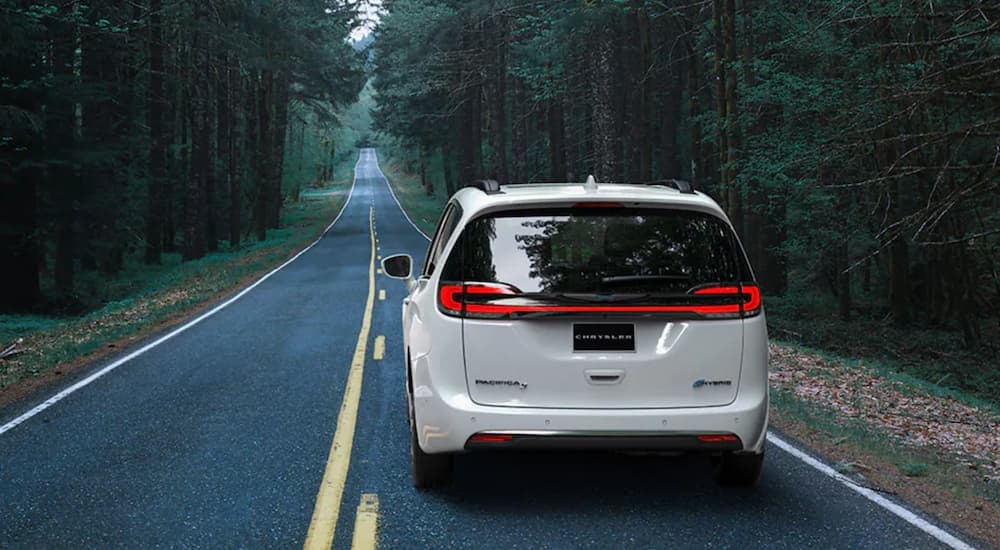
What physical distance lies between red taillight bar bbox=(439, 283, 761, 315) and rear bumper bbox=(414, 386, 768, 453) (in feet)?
1.69

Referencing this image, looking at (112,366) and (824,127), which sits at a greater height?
(824,127)

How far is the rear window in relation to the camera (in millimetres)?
4926

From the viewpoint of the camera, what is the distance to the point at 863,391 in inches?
415

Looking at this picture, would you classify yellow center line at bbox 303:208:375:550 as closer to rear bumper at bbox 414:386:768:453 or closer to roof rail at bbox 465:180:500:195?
rear bumper at bbox 414:386:768:453

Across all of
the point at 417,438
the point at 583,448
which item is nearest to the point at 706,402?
the point at 583,448

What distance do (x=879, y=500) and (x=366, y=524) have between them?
3343 millimetres

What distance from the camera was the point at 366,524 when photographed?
16.0 feet

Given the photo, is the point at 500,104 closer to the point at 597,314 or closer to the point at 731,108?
the point at 731,108

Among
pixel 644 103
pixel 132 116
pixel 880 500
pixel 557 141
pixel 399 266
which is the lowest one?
pixel 880 500

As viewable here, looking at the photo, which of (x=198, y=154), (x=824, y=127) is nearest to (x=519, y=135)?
(x=198, y=154)

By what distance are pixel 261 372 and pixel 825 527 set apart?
6952 millimetres

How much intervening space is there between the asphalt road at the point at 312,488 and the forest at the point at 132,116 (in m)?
9.15

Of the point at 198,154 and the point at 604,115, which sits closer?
Result: the point at 604,115

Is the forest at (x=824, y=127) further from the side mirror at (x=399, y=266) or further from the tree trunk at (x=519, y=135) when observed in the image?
the side mirror at (x=399, y=266)
